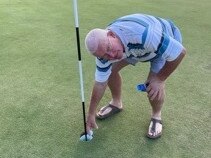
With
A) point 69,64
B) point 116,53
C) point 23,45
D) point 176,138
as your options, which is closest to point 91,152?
point 176,138

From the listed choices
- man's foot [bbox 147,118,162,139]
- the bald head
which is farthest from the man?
man's foot [bbox 147,118,162,139]

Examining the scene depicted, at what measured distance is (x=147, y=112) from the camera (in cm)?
296

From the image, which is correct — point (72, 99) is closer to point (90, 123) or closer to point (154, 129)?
point (90, 123)

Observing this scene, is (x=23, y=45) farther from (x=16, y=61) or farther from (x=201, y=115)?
(x=201, y=115)

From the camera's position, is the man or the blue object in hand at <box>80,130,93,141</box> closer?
the man

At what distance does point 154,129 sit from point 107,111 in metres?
0.40

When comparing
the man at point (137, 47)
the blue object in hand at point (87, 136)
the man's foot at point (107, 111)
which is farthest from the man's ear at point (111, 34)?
the man's foot at point (107, 111)

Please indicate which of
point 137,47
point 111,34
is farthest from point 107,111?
point 111,34

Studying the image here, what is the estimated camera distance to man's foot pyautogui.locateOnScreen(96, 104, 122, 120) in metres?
2.88

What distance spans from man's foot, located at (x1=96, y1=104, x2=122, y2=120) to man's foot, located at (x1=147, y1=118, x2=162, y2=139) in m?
0.30

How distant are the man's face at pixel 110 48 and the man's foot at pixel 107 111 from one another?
87 centimetres

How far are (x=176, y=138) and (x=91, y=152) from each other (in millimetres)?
579

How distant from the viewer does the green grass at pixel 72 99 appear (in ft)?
8.39

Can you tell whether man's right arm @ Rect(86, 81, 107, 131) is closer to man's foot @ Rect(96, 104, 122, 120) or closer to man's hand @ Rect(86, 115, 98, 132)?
man's hand @ Rect(86, 115, 98, 132)
